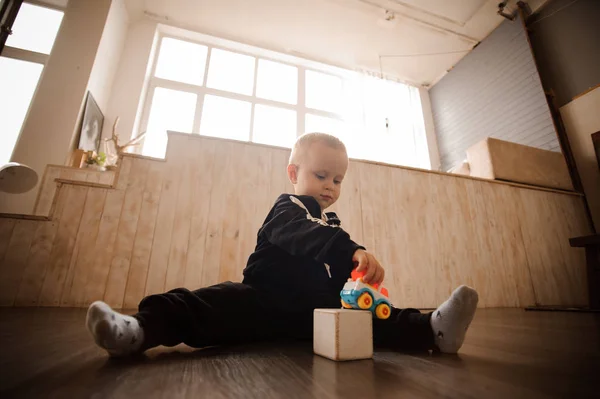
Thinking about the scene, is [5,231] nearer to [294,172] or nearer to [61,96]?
[294,172]

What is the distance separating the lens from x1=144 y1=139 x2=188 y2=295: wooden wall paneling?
1491 millimetres

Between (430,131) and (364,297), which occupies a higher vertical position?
(430,131)


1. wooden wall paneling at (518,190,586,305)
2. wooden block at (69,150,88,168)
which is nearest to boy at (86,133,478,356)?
wooden wall paneling at (518,190,586,305)

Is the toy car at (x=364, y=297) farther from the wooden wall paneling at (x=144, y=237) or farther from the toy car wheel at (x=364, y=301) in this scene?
the wooden wall paneling at (x=144, y=237)

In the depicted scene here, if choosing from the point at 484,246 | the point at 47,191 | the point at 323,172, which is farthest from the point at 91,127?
the point at 484,246

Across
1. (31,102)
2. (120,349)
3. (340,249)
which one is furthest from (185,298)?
(31,102)

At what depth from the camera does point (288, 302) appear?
0.72m

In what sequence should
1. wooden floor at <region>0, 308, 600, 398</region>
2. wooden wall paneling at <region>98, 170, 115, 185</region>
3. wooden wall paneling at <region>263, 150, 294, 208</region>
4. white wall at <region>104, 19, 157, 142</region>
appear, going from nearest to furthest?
1. wooden floor at <region>0, 308, 600, 398</region>
2. wooden wall paneling at <region>263, 150, 294, 208</region>
3. wooden wall paneling at <region>98, 170, 115, 185</region>
4. white wall at <region>104, 19, 157, 142</region>

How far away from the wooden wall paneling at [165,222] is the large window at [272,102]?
233 centimetres

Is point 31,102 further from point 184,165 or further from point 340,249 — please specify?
A: point 340,249

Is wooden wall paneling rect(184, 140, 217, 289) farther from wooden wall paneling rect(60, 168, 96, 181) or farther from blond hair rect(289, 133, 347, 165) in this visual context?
wooden wall paneling rect(60, 168, 96, 181)

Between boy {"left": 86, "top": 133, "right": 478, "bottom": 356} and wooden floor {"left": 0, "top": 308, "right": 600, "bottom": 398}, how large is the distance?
0.14 feet

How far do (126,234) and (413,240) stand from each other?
5.84 feet

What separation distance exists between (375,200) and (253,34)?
12.3 ft
